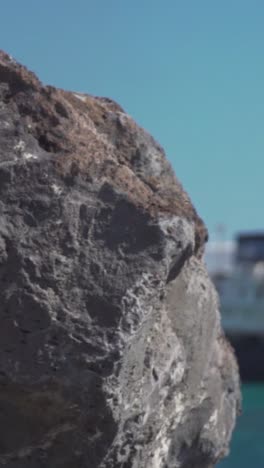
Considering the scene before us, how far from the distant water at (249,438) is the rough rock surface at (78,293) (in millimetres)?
11567

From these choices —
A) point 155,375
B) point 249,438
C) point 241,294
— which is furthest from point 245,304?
point 155,375

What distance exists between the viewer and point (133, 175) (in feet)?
7.87

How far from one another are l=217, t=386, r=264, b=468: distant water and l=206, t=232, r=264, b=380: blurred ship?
101 cm

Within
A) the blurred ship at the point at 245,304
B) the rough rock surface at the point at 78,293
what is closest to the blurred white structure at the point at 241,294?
the blurred ship at the point at 245,304

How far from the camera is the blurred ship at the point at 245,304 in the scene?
32094 millimetres

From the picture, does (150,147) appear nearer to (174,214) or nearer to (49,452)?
(174,214)

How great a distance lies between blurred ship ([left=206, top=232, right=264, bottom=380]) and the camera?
32094mm

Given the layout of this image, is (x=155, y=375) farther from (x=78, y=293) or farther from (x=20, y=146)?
(x=20, y=146)

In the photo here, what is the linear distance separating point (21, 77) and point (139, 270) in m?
0.47

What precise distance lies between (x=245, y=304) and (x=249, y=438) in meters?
14.9

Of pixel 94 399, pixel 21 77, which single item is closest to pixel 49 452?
pixel 94 399

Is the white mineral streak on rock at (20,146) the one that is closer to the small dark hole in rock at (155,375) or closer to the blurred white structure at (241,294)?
the small dark hole in rock at (155,375)

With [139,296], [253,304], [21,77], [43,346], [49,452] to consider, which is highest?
[253,304]

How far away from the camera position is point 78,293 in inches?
86.0
